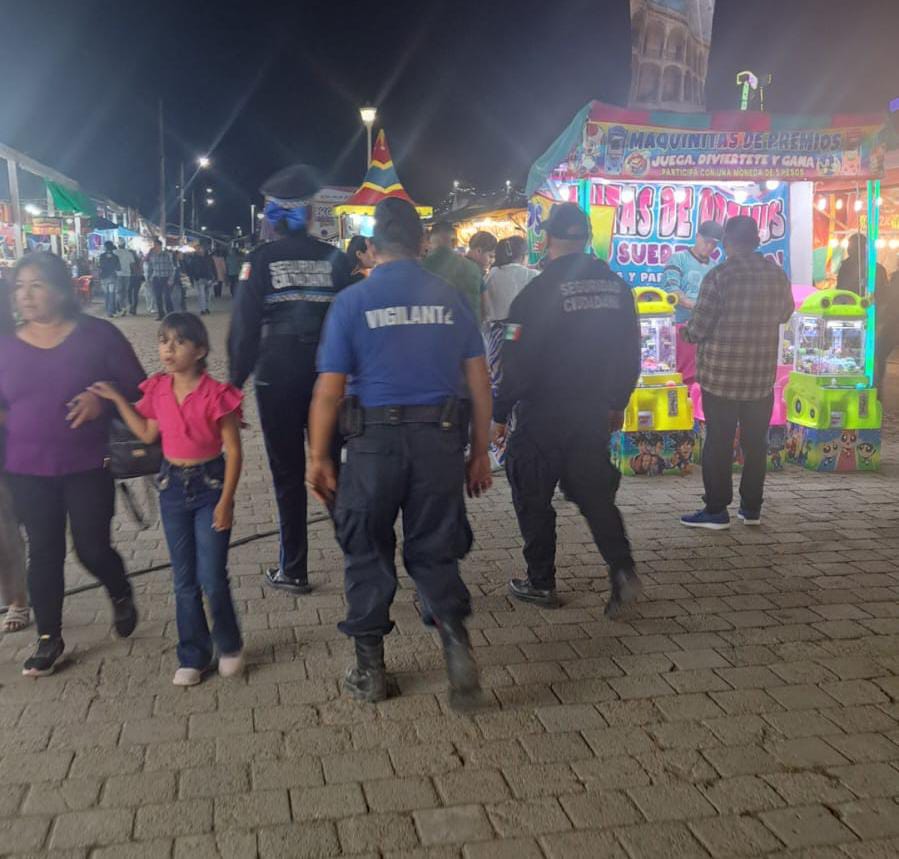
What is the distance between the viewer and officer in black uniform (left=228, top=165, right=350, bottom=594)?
4.39 metres

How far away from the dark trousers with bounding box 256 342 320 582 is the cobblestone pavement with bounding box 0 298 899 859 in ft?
0.89

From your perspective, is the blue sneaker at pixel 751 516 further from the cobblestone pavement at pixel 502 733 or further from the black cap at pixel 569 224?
the black cap at pixel 569 224

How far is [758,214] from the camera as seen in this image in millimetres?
8406

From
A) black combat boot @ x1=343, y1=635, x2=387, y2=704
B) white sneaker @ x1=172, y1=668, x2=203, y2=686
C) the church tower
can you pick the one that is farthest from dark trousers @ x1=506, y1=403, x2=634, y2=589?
the church tower

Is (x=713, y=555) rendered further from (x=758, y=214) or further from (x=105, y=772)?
(x=758, y=214)

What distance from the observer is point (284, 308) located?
14.5 ft

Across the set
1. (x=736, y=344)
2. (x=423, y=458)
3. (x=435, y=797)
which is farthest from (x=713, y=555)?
(x=435, y=797)

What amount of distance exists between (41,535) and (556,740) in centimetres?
230

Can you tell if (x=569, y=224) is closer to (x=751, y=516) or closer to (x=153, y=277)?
(x=751, y=516)

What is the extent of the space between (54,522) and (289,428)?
123cm

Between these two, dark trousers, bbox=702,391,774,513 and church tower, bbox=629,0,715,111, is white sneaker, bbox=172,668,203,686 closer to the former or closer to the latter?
dark trousers, bbox=702,391,774,513

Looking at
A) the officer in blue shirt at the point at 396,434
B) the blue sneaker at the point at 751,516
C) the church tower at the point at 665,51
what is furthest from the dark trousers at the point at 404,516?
the church tower at the point at 665,51

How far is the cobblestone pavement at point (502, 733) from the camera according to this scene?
2670mm

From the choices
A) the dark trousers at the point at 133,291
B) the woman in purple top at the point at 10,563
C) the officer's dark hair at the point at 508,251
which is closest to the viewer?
the woman in purple top at the point at 10,563
